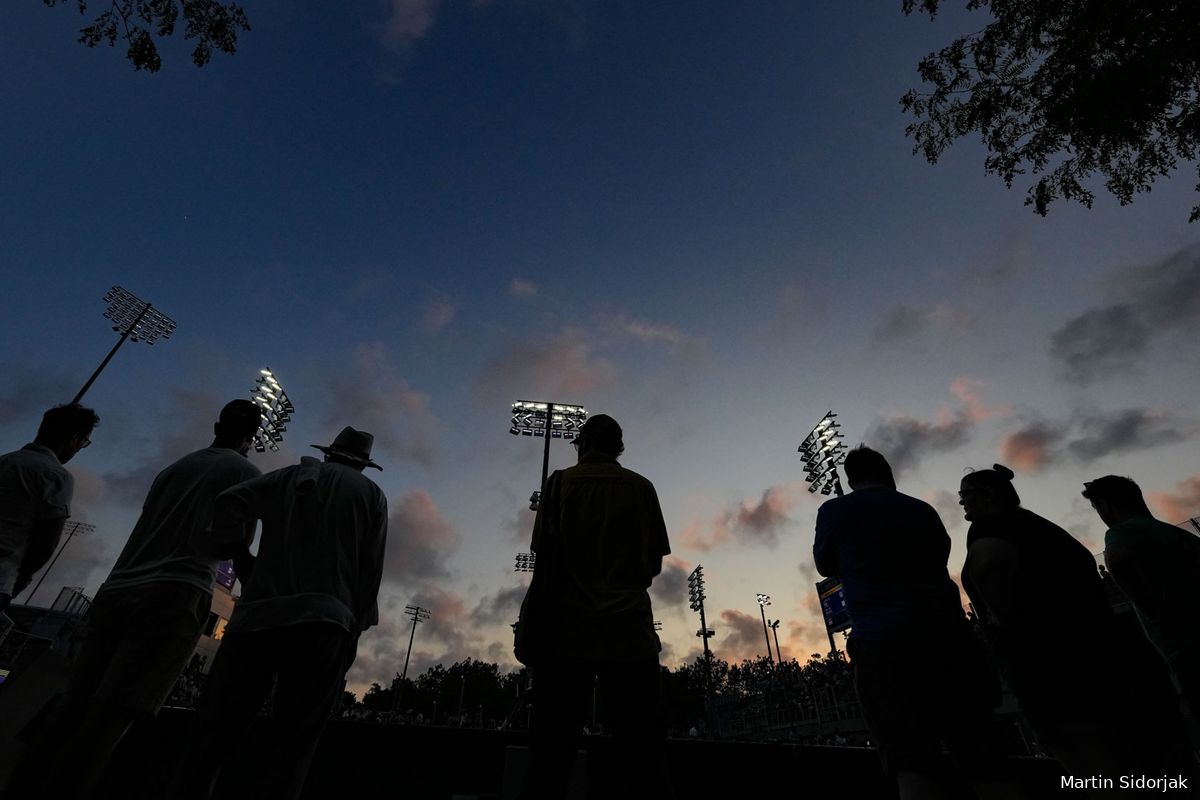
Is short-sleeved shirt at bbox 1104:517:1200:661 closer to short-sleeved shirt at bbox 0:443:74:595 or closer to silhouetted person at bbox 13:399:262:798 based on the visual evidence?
silhouetted person at bbox 13:399:262:798

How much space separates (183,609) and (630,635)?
2.15m

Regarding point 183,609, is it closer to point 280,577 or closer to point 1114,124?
point 280,577

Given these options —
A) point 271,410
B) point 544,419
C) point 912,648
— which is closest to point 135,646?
point 912,648

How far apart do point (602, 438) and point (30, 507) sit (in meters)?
3.22

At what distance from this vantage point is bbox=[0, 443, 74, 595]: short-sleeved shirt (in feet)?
9.16

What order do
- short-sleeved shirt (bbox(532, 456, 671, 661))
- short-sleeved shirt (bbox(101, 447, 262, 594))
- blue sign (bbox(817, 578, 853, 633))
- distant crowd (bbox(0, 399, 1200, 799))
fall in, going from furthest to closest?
blue sign (bbox(817, 578, 853, 633))
short-sleeved shirt (bbox(101, 447, 262, 594))
short-sleeved shirt (bbox(532, 456, 671, 661))
distant crowd (bbox(0, 399, 1200, 799))

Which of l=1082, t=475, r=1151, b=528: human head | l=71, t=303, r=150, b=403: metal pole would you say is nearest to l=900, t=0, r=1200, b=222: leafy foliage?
l=1082, t=475, r=1151, b=528: human head

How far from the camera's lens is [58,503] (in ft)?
9.80

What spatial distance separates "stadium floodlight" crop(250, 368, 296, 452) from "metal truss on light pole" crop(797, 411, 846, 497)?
25.2 metres

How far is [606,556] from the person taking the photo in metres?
2.52

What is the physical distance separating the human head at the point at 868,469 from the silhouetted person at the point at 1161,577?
4.49 ft

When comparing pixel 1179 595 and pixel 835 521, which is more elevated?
pixel 835 521

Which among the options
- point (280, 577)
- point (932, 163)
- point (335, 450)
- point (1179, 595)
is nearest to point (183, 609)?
point (280, 577)

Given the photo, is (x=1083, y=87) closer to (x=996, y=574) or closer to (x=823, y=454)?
(x=996, y=574)
